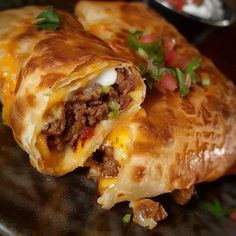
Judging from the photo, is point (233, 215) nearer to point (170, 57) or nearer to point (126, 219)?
point (126, 219)

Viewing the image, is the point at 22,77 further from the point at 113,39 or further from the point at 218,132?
the point at 218,132

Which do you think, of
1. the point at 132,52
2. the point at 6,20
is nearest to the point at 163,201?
the point at 132,52

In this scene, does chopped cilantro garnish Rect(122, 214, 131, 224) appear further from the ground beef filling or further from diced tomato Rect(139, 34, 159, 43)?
diced tomato Rect(139, 34, 159, 43)

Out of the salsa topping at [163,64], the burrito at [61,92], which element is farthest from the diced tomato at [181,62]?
the burrito at [61,92]

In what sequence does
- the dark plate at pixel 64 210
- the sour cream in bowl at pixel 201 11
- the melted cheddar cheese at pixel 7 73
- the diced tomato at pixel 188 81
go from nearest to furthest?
the dark plate at pixel 64 210 → the melted cheddar cheese at pixel 7 73 → the diced tomato at pixel 188 81 → the sour cream in bowl at pixel 201 11

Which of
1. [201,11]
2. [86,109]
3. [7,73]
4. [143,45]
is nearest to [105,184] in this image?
[86,109]

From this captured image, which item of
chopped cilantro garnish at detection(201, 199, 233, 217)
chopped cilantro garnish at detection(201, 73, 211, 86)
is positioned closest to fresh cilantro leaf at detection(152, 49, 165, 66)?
chopped cilantro garnish at detection(201, 73, 211, 86)

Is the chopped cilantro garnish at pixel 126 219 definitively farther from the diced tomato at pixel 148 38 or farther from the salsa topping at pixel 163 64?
the diced tomato at pixel 148 38
